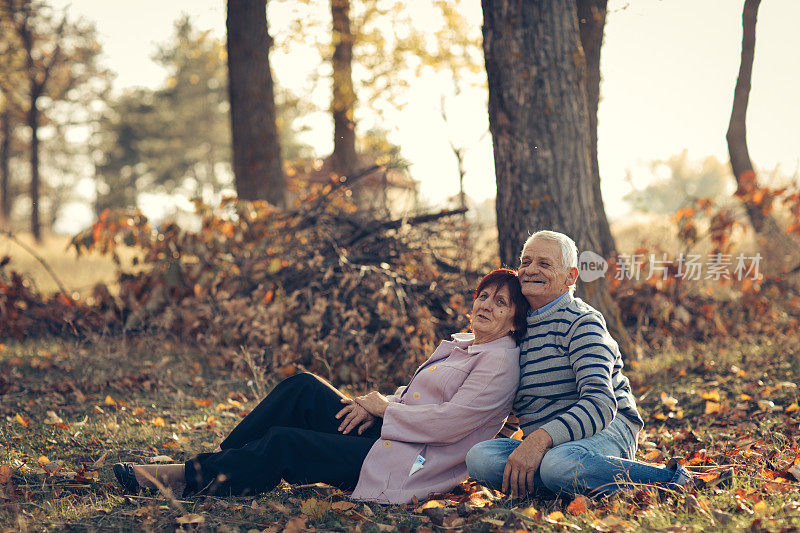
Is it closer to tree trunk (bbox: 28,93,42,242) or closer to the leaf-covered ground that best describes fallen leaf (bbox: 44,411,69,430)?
the leaf-covered ground

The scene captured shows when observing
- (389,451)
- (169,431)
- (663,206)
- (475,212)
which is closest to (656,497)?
(389,451)

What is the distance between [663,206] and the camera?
286ft

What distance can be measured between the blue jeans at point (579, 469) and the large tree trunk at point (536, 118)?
2.86 metres

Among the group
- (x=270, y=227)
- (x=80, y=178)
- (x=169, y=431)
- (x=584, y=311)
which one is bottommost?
(x=169, y=431)

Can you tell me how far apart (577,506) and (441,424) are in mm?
744

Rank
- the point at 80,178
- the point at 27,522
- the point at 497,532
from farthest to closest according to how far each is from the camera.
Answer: the point at 80,178
the point at 27,522
the point at 497,532

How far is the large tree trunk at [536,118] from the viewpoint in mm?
6094

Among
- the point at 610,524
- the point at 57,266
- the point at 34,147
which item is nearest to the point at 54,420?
the point at 610,524

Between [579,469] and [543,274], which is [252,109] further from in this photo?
[579,469]

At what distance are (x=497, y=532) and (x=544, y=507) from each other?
51cm

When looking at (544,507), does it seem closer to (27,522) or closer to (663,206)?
(27,522)

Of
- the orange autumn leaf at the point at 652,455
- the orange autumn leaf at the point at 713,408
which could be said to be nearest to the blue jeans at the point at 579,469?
the orange autumn leaf at the point at 652,455

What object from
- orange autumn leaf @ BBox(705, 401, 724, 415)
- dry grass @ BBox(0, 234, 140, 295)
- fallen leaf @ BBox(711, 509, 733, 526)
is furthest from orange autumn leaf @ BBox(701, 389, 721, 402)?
dry grass @ BBox(0, 234, 140, 295)

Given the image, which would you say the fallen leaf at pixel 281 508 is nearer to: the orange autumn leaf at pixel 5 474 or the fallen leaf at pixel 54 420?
the orange autumn leaf at pixel 5 474
